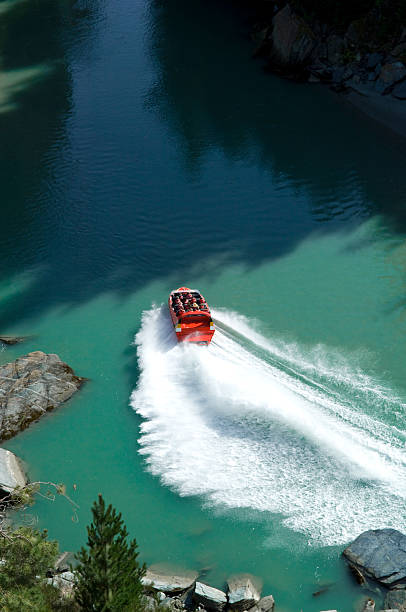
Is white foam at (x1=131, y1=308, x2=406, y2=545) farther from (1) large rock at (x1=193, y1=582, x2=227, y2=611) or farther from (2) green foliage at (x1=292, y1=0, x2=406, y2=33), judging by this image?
(2) green foliage at (x1=292, y1=0, x2=406, y2=33)

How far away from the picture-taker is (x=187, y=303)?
27.5 m

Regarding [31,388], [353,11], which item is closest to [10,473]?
[31,388]

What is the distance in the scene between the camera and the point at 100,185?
3972 cm

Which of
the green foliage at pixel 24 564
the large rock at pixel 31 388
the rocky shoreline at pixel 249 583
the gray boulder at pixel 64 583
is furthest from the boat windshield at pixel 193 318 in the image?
the green foliage at pixel 24 564

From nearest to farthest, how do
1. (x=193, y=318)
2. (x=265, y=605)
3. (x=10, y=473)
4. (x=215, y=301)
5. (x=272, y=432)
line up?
(x=265, y=605)
(x=10, y=473)
(x=272, y=432)
(x=193, y=318)
(x=215, y=301)

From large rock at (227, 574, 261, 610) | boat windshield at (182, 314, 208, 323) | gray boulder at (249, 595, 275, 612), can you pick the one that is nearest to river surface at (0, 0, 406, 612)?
large rock at (227, 574, 261, 610)

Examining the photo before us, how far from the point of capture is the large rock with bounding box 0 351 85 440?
24578mm

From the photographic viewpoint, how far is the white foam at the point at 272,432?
2055 cm

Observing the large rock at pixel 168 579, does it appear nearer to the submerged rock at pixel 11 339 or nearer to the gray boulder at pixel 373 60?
the submerged rock at pixel 11 339

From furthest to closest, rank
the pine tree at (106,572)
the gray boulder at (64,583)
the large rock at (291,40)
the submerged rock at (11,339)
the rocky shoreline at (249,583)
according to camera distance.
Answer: the large rock at (291,40), the submerged rock at (11,339), the rocky shoreline at (249,583), the gray boulder at (64,583), the pine tree at (106,572)

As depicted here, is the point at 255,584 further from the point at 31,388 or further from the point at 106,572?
the point at 31,388

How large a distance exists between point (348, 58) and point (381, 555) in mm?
38412

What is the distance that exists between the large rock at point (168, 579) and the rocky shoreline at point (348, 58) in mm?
33060

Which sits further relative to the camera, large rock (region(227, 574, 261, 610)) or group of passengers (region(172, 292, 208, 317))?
group of passengers (region(172, 292, 208, 317))
